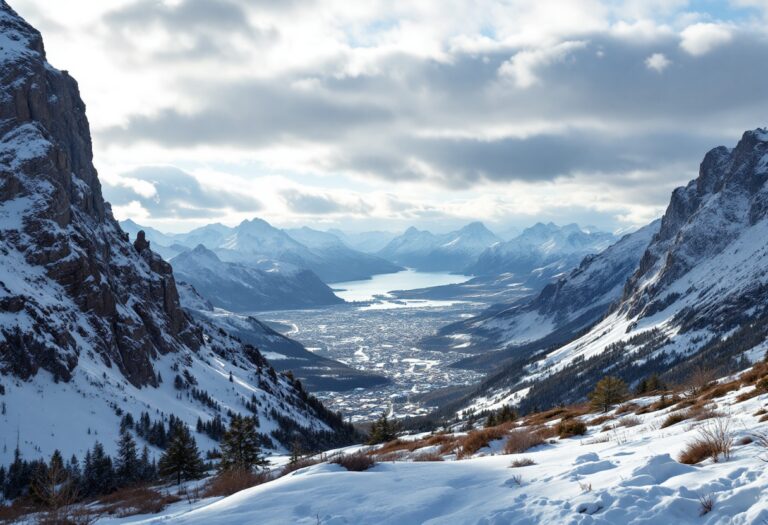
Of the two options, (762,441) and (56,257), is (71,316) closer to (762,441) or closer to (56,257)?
(56,257)

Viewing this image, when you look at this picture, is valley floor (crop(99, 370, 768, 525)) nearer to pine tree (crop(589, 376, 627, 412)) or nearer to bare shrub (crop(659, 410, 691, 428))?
bare shrub (crop(659, 410, 691, 428))

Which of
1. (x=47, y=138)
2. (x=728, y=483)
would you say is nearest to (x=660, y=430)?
(x=728, y=483)

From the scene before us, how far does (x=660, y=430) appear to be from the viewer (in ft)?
59.2

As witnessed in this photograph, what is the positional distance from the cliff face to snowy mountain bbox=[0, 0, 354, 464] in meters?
0.35

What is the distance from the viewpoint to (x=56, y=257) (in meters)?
140

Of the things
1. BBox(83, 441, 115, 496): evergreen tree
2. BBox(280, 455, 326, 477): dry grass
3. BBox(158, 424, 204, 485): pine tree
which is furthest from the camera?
BBox(83, 441, 115, 496): evergreen tree

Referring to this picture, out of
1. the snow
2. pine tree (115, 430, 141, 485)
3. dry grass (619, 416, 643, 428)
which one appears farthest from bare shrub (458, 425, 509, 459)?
pine tree (115, 430, 141, 485)

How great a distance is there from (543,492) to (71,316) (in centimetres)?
14933

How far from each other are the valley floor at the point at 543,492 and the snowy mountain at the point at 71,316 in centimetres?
10182

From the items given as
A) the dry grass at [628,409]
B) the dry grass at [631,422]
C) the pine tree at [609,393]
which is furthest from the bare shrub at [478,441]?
the pine tree at [609,393]

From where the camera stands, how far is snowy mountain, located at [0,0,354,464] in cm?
11038

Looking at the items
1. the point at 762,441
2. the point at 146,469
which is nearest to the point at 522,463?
the point at 762,441

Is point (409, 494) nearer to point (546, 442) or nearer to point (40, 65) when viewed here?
point (546, 442)

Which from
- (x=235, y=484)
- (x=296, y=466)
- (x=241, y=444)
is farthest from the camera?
(x=241, y=444)
